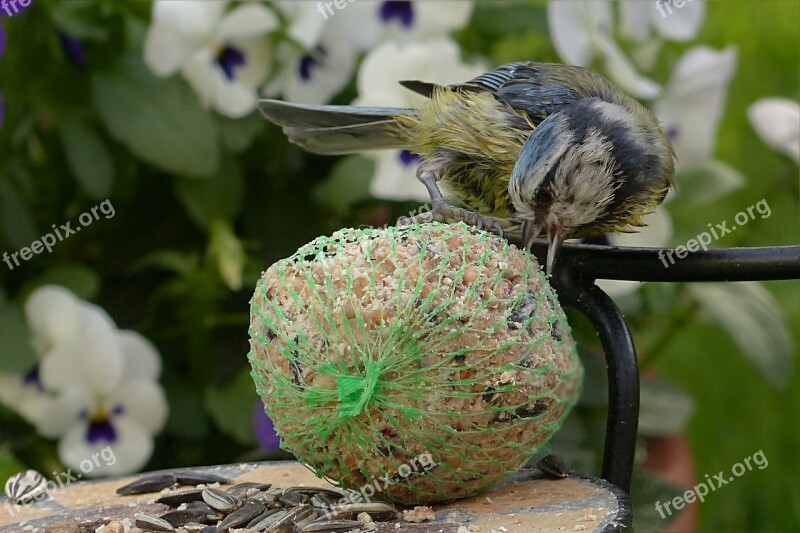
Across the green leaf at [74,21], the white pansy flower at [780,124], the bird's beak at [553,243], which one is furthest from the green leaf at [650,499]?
the green leaf at [74,21]

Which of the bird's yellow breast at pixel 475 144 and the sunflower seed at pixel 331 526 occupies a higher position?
the bird's yellow breast at pixel 475 144

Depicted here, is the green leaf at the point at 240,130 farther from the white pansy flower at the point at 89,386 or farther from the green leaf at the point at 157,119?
the white pansy flower at the point at 89,386

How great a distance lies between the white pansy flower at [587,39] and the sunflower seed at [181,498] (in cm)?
126

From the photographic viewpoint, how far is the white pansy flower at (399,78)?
6.65 ft

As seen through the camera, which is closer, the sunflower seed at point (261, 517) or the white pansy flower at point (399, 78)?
the sunflower seed at point (261, 517)

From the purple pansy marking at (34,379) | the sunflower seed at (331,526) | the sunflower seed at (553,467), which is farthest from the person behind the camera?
the purple pansy marking at (34,379)

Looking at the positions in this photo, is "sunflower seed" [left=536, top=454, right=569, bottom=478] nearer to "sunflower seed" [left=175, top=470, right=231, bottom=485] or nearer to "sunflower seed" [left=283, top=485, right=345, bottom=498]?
"sunflower seed" [left=283, top=485, right=345, bottom=498]

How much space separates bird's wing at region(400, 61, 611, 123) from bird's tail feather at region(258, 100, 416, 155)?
156 millimetres

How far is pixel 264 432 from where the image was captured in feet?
6.37

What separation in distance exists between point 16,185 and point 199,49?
47 cm

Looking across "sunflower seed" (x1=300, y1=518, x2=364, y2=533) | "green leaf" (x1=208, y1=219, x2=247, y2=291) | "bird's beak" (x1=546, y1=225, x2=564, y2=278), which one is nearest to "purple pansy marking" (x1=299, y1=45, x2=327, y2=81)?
"green leaf" (x1=208, y1=219, x2=247, y2=291)

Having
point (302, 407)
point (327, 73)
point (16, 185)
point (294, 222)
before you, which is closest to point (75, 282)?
point (16, 185)

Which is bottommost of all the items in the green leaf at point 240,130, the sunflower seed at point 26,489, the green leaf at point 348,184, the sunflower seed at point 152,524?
the sunflower seed at point 152,524

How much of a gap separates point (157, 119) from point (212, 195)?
0.19 meters
